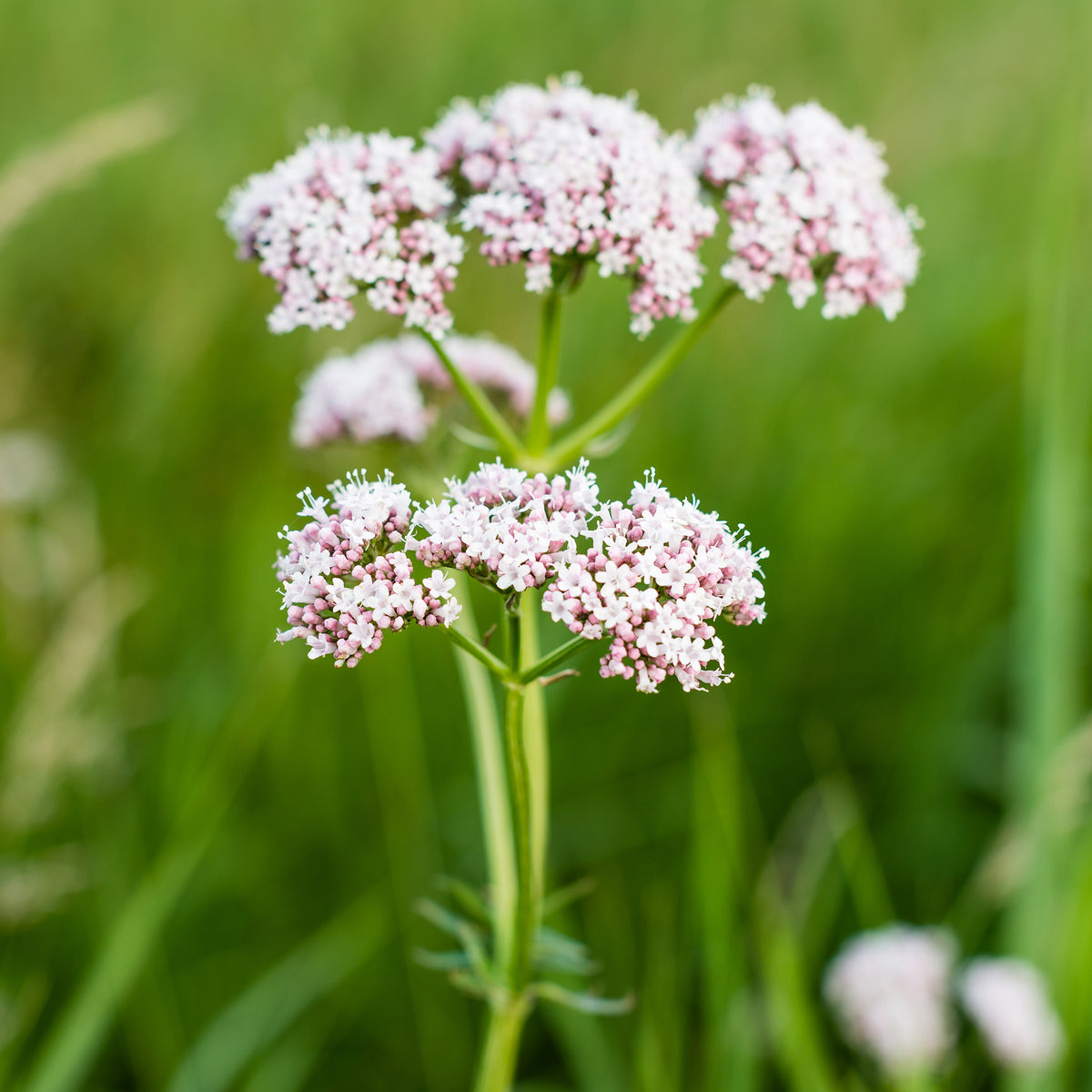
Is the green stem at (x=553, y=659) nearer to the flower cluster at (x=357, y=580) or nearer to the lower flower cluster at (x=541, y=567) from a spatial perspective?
the lower flower cluster at (x=541, y=567)

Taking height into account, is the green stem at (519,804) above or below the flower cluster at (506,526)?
below

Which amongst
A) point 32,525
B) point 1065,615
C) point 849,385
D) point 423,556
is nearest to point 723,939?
point 1065,615

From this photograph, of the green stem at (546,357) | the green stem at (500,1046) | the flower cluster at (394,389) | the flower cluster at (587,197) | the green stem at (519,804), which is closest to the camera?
the green stem at (519,804)

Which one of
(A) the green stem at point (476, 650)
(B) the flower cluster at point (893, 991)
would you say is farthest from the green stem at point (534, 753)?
(B) the flower cluster at point (893, 991)

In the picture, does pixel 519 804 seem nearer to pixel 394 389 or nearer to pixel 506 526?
pixel 506 526

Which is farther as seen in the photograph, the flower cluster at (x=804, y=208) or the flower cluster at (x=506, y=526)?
the flower cluster at (x=804, y=208)

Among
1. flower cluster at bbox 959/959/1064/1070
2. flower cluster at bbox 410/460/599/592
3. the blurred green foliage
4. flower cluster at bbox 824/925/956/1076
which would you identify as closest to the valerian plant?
flower cluster at bbox 410/460/599/592

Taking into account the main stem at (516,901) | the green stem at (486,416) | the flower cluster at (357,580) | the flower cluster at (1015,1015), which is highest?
the green stem at (486,416)
